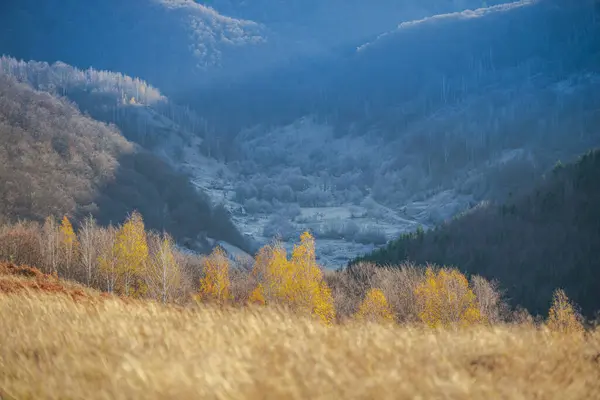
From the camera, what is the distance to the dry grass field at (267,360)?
509 cm

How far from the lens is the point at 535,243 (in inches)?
5428

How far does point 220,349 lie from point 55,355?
196 cm

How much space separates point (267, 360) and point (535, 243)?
5750 inches

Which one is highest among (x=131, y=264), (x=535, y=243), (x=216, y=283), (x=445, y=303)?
(x=535, y=243)

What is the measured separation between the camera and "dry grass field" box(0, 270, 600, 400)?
5086 mm

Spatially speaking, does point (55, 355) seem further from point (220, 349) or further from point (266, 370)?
point (266, 370)

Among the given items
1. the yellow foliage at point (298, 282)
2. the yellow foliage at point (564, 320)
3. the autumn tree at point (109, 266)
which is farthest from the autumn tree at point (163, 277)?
the yellow foliage at point (564, 320)

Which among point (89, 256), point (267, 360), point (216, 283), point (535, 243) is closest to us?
point (267, 360)

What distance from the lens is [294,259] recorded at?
2975 inches

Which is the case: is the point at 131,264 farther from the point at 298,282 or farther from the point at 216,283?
the point at 298,282

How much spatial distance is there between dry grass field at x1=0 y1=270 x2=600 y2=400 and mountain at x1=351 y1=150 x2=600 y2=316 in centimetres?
11338

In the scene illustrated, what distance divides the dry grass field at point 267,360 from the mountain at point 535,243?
372 ft

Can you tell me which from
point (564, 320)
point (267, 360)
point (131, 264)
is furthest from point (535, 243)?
point (267, 360)

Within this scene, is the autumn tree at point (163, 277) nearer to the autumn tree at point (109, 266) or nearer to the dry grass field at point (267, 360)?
the autumn tree at point (109, 266)
